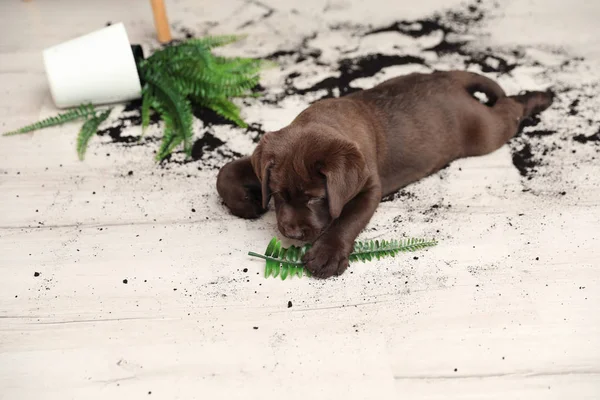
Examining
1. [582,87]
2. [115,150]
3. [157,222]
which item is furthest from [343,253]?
[582,87]

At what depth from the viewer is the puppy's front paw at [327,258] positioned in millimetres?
2820

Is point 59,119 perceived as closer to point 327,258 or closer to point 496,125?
point 327,258

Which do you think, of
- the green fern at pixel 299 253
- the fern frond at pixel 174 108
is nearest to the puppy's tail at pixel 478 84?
the green fern at pixel 299 253

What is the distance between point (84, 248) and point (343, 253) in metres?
1.14

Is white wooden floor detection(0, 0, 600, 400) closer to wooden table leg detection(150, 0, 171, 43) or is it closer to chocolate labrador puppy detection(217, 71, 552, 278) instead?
chocolate labrador puppy detection(217, 71, 552, 278)

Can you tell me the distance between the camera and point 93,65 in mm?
3703

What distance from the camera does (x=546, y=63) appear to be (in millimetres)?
4125

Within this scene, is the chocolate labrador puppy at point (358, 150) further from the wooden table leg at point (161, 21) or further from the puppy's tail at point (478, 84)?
the wooden table leg at point (161, 21)

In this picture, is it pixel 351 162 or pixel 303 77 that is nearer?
pixel 351 162

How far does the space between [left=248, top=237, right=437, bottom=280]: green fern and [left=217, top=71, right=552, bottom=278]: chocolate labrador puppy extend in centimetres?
7

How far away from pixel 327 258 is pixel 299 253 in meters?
0.15

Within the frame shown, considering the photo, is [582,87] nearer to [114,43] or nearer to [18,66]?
[114,43]

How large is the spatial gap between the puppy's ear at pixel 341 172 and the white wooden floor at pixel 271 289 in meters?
0.39

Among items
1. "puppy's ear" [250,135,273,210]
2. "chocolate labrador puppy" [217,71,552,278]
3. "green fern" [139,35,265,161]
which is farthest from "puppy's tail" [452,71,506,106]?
"puppy's ear" [250,135,273,210]
